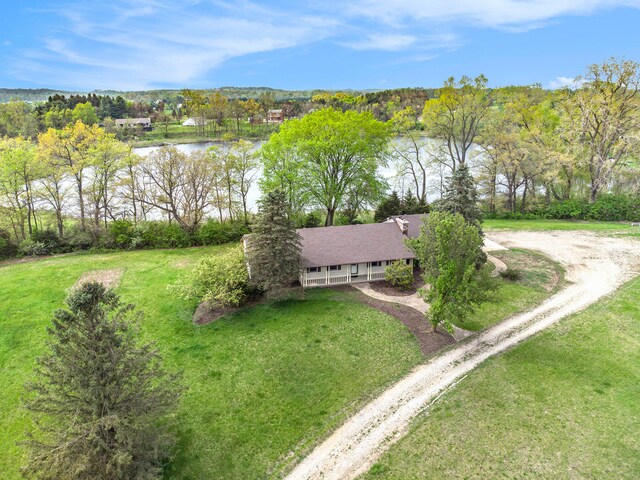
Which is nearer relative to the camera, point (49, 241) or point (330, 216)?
point (49, 241)

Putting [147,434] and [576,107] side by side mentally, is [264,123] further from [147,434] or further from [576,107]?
[147,434]

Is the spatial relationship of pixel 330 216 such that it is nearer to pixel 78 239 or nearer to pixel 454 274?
pixel 454 274

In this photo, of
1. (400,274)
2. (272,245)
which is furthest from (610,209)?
(272,245)

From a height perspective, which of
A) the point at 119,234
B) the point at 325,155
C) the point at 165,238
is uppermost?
the point at 325,155

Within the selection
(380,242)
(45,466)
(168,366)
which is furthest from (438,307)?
(45,466)

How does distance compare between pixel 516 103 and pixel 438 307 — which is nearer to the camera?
pixel 438 307

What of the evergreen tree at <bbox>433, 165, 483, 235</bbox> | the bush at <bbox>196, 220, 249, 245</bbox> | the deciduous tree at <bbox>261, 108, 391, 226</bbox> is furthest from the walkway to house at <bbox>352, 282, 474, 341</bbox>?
the bush at <bbox>196, 220, 249, 245</bbox>
